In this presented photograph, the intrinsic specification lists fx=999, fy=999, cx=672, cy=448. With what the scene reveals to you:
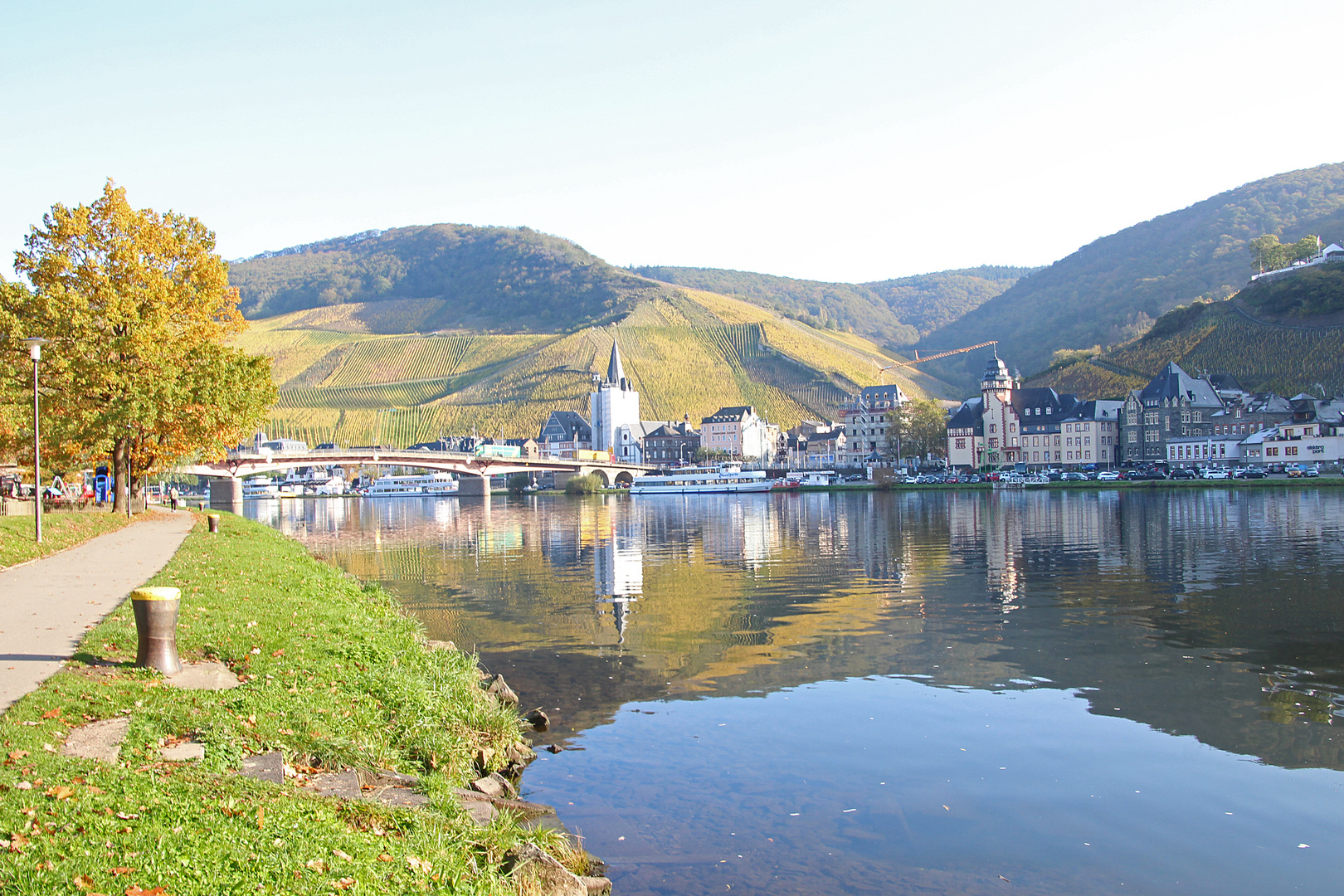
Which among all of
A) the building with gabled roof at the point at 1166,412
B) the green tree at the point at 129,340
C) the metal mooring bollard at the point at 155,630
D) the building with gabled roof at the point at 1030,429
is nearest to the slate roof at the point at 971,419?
the building with gabled roof at the point at 1030,429

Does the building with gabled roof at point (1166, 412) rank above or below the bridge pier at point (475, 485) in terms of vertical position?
above

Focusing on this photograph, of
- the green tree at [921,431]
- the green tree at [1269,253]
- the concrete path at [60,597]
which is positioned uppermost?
the green tree at [1269,253]

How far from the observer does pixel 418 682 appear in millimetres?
13602

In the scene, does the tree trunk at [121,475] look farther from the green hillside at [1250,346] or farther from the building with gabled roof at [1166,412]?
the green hillside at [1250,346]

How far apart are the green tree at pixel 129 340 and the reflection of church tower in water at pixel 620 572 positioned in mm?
16599

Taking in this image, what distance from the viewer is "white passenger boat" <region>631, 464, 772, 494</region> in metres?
134

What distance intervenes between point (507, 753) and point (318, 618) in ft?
17.7

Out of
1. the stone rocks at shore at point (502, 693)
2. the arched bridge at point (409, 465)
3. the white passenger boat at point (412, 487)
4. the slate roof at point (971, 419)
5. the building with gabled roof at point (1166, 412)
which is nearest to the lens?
the stone rocks at shore at point (502, 693)

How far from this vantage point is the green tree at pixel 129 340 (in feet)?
127

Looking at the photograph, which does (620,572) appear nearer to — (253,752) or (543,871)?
(253,752)

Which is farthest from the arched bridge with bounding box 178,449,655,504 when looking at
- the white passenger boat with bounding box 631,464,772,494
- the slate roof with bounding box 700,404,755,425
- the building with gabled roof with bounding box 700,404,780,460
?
the slate roof with bounding box 700,404,755,425

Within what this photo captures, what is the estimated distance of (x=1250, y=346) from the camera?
135 meters

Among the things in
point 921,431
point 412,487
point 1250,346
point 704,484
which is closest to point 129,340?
point 704,484

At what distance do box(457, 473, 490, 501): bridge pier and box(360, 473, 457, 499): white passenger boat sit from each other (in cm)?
1866
